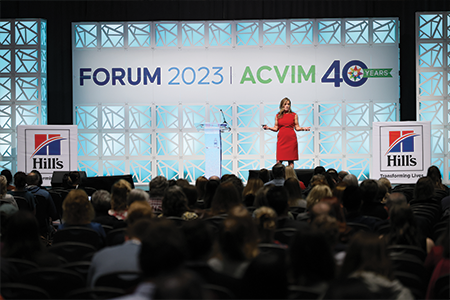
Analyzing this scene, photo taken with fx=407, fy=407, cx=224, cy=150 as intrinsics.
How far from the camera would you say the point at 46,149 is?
31.3 feet

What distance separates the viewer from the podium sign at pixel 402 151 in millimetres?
9047

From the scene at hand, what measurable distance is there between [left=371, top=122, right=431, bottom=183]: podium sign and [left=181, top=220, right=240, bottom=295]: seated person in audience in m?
7.66

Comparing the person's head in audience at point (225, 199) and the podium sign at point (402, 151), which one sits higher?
the podium sign at point (402, 151)

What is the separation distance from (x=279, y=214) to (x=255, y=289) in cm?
205

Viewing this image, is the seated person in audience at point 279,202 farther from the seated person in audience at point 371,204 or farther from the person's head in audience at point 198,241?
the person's head in audience at point 198,241

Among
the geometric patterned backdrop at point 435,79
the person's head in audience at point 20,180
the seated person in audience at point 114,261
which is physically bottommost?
the seated person in audience at point 114,261

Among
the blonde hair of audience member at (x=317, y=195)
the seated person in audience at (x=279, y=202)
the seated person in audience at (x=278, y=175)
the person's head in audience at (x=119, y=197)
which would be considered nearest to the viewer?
the seated person in audience at (x=279, y=202)

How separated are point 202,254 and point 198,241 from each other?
9 cm

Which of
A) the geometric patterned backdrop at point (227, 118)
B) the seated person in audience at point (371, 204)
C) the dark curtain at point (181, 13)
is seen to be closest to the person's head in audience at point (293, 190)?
the seated person in audience at point (371, 204)

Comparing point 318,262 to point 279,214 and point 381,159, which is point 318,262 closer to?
point 279,214

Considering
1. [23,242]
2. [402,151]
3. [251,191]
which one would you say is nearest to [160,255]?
[23,242]

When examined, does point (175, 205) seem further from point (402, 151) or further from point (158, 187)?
point (402, 151)

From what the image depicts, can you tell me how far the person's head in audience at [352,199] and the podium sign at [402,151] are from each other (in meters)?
5.69

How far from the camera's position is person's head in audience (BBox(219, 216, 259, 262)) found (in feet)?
7.61
